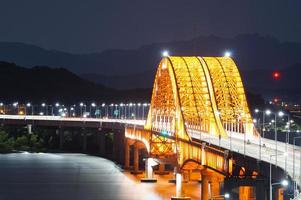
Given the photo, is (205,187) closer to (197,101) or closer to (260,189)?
(260,189)

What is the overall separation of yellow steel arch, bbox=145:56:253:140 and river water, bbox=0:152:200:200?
8.17m

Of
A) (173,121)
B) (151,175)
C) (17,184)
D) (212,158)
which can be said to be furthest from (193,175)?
(212,158)

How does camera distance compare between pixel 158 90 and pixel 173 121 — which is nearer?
pixel 173 121

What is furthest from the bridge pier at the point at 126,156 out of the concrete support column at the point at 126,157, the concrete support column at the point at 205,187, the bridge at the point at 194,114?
the concrete support column at the point at 205,187

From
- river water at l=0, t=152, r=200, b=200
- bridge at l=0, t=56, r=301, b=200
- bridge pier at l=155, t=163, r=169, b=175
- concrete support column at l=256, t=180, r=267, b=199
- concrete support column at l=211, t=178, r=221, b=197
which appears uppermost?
bridge at l=0, t=56, r=301, b=200

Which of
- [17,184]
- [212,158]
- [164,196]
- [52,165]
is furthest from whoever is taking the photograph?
[52,165]

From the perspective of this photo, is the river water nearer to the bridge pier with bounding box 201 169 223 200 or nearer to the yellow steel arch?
the yellow steel arch

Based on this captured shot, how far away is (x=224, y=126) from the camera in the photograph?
375 feet

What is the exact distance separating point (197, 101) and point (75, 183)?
2248cm

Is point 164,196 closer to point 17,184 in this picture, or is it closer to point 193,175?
point 193,175

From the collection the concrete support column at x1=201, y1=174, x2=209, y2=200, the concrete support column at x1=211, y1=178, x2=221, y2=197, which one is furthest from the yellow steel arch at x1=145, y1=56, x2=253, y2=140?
the concrete support column at x1=201, y1=174, x2=209, y2=200

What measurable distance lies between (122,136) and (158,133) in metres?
54.6

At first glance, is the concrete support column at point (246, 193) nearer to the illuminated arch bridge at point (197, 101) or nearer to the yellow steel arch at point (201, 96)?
the illuminated arch bridge at point (197, 101)

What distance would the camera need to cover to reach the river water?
4158 inches
